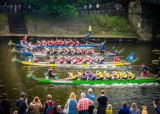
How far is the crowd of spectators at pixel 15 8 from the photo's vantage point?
211 ft

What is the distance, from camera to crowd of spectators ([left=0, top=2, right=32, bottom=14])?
211ft

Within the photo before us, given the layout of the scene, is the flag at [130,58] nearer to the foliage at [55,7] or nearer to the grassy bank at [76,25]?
the grassy bank at [76,25]

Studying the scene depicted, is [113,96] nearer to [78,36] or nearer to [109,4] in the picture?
[78,36]

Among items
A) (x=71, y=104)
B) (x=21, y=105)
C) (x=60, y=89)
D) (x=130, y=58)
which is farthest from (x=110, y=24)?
(x=21, y=105)

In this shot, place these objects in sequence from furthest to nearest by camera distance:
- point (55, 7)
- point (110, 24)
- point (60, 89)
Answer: point (110, 24) < point (55, 7) < point (60, 89)

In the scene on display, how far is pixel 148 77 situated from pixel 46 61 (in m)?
11.8

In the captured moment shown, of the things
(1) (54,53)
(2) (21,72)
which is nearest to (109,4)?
(1) (54,53)

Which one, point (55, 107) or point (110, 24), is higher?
point (110, 24)

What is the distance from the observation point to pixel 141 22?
209ft

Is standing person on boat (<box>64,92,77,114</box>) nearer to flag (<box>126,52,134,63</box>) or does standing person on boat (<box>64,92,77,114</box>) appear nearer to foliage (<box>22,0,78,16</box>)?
flag (<box>126,52,134,63</box>)

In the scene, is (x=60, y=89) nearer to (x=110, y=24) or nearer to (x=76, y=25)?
(x=76, y=25)

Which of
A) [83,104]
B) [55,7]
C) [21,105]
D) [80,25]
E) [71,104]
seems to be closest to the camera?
[21,105]

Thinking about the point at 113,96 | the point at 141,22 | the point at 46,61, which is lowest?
the point at 113,96

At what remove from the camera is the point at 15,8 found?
64.8 metres
